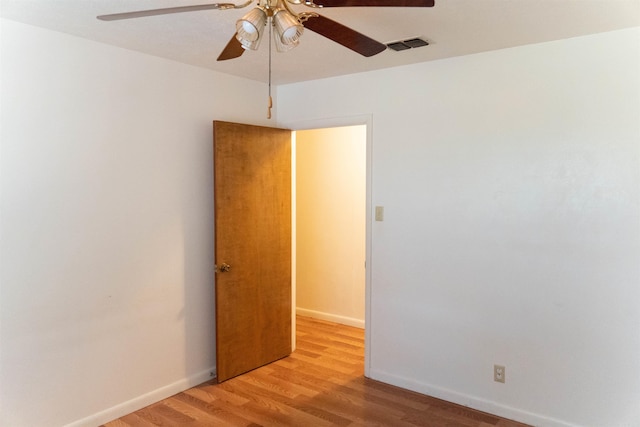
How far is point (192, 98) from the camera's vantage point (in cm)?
335

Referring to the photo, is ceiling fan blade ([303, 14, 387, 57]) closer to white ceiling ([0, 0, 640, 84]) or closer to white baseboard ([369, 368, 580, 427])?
white ceiling ([0, 0, 640, 84])

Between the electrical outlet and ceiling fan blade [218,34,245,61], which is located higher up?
ceiling fan blade [218,34,245,61]

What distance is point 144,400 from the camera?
123 inches

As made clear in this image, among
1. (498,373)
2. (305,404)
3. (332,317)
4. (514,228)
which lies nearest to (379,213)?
(514,228)

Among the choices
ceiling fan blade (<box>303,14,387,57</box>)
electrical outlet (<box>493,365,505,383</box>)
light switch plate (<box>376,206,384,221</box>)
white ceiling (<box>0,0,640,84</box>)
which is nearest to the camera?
ceiling fan blade (<box>303,14,387,57</box>)

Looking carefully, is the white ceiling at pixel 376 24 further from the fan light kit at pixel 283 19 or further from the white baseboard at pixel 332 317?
the white baseboard at pixel 332 317

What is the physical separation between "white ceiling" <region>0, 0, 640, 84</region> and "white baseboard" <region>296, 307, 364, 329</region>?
284 centimetres

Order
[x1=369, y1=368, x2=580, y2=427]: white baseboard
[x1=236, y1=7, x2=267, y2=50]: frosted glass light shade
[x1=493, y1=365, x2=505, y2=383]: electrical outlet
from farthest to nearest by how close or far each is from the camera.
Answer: [x1=493, y1=365, x2=505, y2=383]: electrical outlet
[x1=369, y1=368, x2=580, y2=427]: white baseboard
[x1=236, y1=7, x2=267, y2=50]: frosted glass light shade

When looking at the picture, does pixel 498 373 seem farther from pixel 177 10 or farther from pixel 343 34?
pixel 177 10

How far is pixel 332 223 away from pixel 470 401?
243 cm

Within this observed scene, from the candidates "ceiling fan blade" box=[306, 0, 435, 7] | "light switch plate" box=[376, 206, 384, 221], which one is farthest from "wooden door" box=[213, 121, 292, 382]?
"ceiling fan blade" box=[306, 0, 435, 7]

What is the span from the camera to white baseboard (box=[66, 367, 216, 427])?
285 cm

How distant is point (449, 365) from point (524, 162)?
4.81 ft

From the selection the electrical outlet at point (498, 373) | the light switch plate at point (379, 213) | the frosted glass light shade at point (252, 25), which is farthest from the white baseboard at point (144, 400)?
the frosted glass light shade at point (252, 25)
